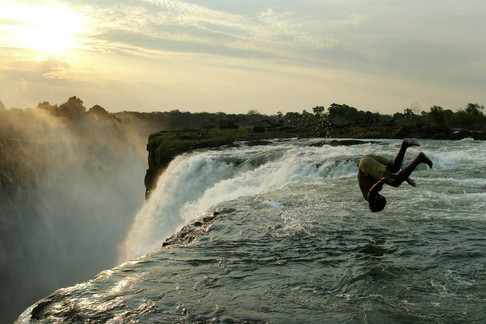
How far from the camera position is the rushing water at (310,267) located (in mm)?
5875

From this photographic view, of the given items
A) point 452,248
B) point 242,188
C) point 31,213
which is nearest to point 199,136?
point 242,188

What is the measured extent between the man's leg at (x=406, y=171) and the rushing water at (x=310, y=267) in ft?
4.97

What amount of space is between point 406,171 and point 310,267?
2355mm

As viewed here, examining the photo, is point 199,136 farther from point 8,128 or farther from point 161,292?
point 8,128

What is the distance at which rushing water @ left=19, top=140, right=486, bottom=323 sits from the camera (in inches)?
231

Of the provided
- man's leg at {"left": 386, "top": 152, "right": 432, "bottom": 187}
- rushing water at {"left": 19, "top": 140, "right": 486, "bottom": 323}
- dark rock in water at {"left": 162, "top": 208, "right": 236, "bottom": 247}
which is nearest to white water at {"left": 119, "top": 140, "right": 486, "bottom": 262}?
rushing water at {"left": 19, "top": 140, "right": 486, "bottom": 323}

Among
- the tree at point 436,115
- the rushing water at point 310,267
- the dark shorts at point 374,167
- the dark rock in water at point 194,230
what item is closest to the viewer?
the rushing water at point 310,267

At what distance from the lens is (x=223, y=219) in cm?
1115

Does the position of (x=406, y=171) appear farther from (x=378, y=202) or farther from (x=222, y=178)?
(x=222, y=178)

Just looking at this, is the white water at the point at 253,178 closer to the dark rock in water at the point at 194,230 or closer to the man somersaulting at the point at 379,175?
the dark rock in water at the point at 194,230

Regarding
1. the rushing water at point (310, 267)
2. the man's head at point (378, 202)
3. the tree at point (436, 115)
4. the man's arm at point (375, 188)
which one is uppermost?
the tree at point (436, 115)

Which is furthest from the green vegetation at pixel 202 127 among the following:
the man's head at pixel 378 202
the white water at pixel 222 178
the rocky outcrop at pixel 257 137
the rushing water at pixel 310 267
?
the man's head at pixel 378 202

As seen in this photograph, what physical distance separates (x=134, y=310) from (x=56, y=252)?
61338mm

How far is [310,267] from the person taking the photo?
7.62 meters
